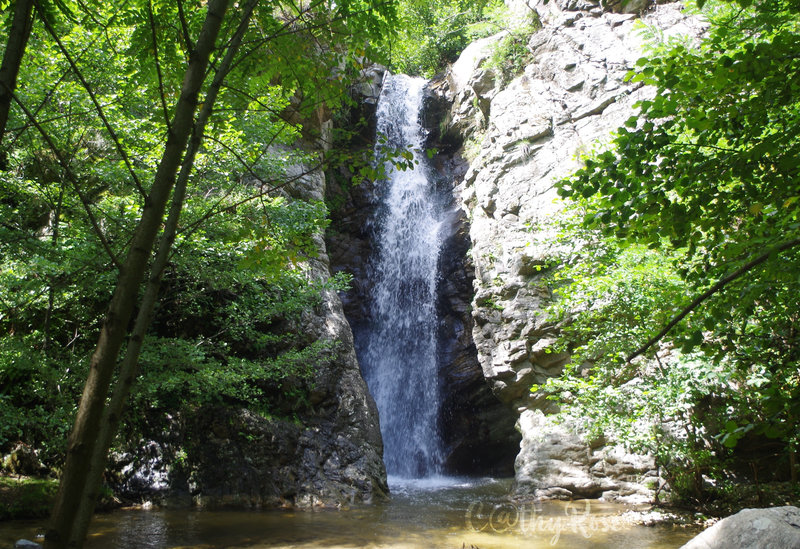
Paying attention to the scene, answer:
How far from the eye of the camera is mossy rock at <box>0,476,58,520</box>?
7.27m

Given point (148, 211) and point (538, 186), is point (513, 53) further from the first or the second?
point (148, 211)

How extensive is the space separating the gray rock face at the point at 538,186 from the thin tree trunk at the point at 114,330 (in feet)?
26.7

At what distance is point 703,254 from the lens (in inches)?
194

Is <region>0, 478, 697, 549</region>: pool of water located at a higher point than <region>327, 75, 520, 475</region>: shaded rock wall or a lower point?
lower

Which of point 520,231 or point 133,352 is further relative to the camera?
Answer: point 520,231

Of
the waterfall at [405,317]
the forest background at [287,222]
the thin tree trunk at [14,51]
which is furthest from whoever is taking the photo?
the waterfall at [405,317]

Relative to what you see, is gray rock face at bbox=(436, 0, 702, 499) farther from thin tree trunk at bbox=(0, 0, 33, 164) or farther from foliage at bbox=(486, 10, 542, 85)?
thin tree trunk at bbox=(0, 0, 33, 164)

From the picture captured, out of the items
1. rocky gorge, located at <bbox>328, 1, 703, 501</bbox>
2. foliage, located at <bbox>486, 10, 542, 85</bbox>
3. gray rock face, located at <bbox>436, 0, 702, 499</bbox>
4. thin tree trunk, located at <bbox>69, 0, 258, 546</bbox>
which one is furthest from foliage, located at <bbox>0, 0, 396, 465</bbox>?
foliage, located at <bbox>486, 10, 542, 85</bbox>

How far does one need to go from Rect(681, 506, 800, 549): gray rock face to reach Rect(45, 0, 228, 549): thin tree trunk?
4787mm

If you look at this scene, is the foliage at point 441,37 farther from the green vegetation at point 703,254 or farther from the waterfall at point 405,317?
the green vegetation at point 703,254

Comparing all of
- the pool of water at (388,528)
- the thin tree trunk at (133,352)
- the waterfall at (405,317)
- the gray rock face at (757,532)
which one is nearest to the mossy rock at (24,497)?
the pool of water at (388,528)

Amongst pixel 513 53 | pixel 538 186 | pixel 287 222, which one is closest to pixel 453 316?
pixel 538 186

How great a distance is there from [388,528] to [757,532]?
195 inches

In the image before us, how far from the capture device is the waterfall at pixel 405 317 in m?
14.3
